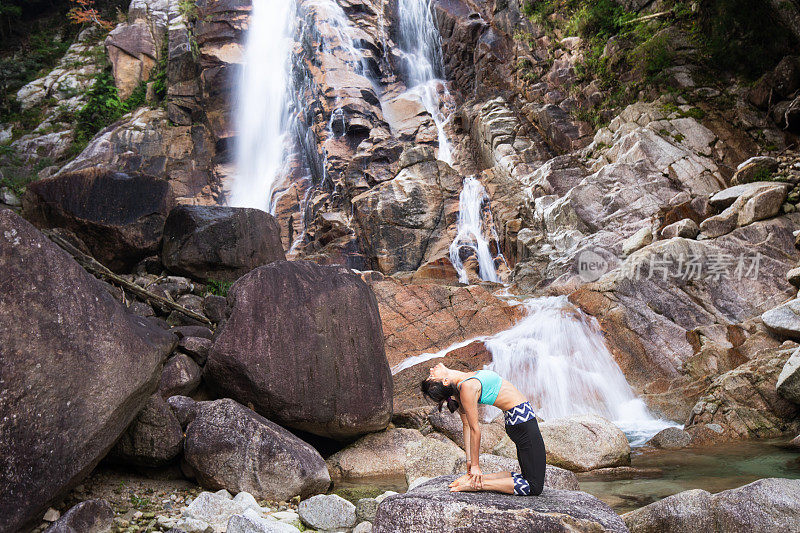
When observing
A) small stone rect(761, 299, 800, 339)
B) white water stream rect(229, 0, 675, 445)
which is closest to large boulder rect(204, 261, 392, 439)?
white water stream rect(229, 0, 675, 445)

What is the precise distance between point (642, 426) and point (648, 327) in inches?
121

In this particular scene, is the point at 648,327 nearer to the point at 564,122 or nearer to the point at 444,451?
the point at 444,451

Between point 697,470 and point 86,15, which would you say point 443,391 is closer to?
point 697,470

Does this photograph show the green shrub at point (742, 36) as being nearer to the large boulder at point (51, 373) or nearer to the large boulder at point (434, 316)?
the large boulder at point (434, 316)

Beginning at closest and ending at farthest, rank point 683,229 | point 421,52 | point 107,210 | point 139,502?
point 139,502
point 107,210
point 683,229
point 421,52

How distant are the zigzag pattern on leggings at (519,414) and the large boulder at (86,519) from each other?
165 inches

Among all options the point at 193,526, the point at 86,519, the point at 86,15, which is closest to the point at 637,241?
the point at 193,526

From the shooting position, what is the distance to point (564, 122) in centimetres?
2384

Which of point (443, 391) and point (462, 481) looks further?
point (443, 391)

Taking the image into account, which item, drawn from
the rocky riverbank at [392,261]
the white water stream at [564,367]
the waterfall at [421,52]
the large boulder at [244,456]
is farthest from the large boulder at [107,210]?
the waterfall at [421,52]

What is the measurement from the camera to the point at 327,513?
615cm

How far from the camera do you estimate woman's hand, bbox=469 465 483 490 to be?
4.82 m

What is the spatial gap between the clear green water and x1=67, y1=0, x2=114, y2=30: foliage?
4005cm

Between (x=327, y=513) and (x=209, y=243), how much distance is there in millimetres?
10065
